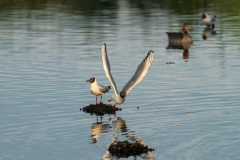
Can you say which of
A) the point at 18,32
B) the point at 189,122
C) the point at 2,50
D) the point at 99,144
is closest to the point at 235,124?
the point at 189,122

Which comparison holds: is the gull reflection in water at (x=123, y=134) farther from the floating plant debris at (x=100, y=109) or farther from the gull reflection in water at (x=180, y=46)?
the gull reflection in water at (x=180, y=46)

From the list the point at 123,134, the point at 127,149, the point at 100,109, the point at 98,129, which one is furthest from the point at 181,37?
the point at 127,149

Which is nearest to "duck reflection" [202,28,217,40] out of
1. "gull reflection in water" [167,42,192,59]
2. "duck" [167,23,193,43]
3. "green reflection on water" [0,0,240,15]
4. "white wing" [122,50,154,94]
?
"duck" [167,23,193,43]

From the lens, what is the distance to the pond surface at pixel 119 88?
1394cm

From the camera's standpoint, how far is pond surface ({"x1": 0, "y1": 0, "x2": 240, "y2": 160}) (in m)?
13.9

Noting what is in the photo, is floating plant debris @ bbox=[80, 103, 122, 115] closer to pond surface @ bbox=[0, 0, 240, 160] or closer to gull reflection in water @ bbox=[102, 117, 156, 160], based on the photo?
pond surface @ bbox=[0, 0, 240, 160]

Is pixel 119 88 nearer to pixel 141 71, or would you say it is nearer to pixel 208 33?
pixel 141 71

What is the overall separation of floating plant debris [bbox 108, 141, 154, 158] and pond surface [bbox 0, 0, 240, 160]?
217mm

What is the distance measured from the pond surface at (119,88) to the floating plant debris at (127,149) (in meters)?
0.22

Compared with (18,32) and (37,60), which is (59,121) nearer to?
(37,60)

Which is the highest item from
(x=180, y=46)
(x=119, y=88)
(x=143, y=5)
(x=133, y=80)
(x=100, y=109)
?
(x=143, y=5)

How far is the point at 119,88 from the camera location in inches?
872

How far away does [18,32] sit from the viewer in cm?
4788

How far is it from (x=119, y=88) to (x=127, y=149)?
358 inches
